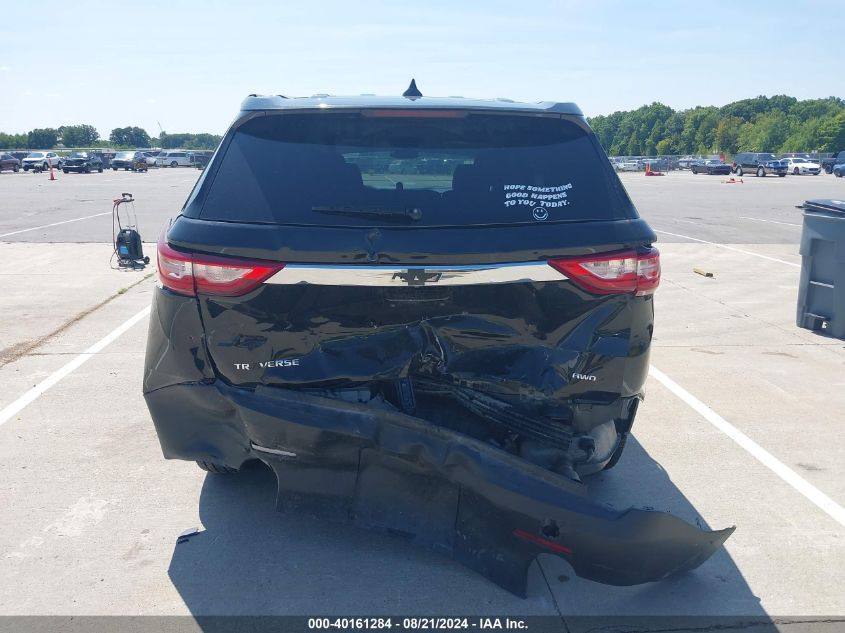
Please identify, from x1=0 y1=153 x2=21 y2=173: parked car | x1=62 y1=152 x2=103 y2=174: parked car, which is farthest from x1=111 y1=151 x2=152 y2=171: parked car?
x1=0 y1=153 x2=21 y2=173: parked car

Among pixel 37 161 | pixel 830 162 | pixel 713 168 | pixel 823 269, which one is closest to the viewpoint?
pixel 823 269

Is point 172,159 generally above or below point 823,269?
above

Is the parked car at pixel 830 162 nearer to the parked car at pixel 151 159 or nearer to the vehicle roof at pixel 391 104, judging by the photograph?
the parked car at pixel 151 159

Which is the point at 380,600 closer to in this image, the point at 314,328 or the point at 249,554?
the point at 249,554

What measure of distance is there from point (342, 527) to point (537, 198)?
1.82 metres

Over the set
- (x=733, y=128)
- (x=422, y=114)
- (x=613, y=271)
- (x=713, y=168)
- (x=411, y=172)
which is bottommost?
(x=713, y=168)

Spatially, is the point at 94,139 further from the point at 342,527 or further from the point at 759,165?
the point at 342,527

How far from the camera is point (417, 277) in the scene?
10.3ft

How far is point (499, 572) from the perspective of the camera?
10.8 feet

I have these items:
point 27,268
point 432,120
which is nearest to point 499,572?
point 432,120

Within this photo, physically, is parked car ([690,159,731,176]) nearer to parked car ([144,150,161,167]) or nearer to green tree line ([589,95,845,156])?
green tree line ([589,95,845,156])

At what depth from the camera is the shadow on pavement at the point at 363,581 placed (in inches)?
127

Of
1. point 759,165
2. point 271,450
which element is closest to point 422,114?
point 271,450

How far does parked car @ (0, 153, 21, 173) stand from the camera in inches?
2159
